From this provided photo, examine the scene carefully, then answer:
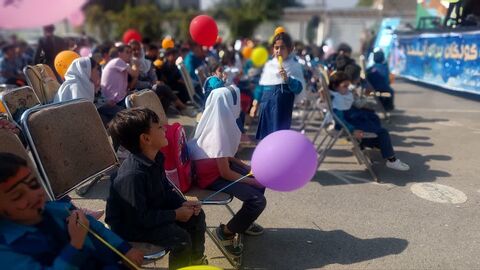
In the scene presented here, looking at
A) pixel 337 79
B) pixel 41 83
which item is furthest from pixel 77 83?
pixel 337 79

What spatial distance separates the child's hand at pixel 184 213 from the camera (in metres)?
2.35

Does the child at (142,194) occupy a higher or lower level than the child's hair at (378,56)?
lower

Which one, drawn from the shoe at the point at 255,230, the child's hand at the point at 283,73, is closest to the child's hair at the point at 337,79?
the child's hand at the point at 283,73

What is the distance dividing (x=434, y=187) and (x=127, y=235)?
3.37 m

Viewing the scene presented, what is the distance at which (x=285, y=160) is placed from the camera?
86.8 inches

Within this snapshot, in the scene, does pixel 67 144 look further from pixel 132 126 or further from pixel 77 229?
pixel 77 229

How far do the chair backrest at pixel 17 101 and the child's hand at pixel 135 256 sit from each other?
79.3 inches

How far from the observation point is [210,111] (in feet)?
9.30

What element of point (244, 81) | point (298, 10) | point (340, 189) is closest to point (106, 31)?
point (298, 10)

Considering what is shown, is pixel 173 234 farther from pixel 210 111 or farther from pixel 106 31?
pixel 106 31

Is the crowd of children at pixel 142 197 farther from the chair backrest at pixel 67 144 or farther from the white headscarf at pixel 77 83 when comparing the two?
the chair backrest at pixel 67 144

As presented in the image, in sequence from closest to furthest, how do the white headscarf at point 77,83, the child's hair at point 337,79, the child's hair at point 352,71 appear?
the white headscarf at point 77,83 < the child's hair at point 337,79 < the child's hair at point 352,71

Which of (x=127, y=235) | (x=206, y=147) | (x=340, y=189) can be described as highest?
(x=206, y=147)

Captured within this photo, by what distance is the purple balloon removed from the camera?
7.23ft
